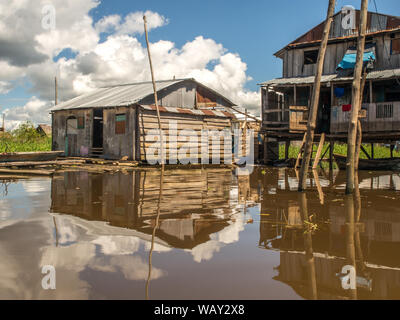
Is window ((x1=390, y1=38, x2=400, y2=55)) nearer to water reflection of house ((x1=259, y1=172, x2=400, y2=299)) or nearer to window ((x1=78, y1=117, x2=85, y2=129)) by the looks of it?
water reflection of house ((x1=259, y1=172, x2=400, y2=299))

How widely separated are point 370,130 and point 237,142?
893cm

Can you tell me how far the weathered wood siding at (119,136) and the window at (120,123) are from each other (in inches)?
6.1

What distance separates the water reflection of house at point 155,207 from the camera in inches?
208

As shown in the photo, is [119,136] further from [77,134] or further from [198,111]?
[198,111]

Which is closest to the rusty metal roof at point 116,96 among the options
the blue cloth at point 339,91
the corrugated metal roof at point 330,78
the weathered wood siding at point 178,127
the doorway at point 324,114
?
the weathered wood siding at point 178,127

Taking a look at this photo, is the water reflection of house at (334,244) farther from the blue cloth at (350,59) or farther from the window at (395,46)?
the window at (395,46)

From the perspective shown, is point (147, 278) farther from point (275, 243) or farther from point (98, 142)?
point (98, 142)

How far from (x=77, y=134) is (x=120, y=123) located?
4237 mm

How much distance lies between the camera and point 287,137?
74.7 ft

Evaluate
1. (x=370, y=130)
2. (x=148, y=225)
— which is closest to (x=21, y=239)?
(x=148, y=225)

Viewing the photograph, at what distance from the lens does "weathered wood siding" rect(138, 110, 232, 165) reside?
1914 cm

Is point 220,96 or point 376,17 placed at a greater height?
point 376,17

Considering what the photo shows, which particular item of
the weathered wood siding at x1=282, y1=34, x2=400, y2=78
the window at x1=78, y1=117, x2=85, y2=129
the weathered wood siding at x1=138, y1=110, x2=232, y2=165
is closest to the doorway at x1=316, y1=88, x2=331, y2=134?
the weathered wood siding at x1=282, y1=34, x2=400, y2=78

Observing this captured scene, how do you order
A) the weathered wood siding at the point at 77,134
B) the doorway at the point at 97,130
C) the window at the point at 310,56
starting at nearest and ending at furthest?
the weathered wood siding at the point at 77,134
the window at the point at 310,56
the doorway at the point at 97,130
